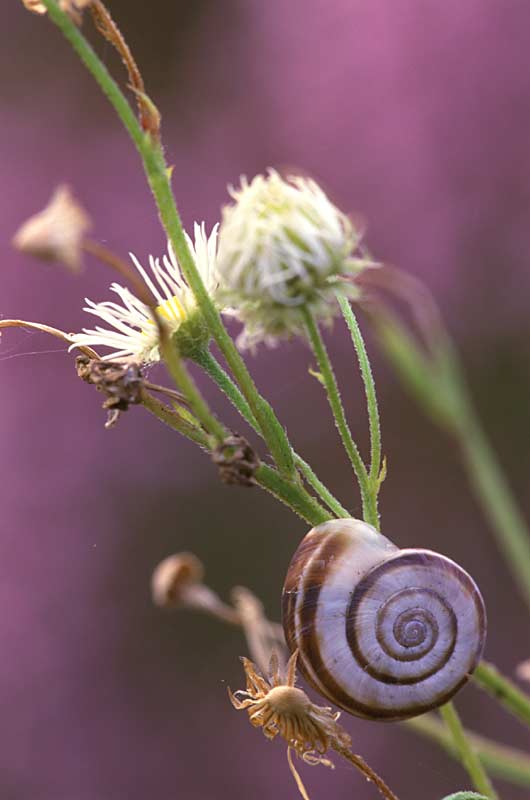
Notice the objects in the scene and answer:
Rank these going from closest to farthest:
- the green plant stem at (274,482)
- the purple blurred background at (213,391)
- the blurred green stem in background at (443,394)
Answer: the green plant stem at (274,482) → the blurred green stem in background at (443,394) → the purple blurred background at (213,391)

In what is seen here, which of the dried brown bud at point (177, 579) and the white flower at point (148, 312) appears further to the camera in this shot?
the dried brown bud at point (177, 579)

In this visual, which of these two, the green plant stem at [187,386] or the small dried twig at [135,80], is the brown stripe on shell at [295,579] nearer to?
the green plant stem at [187,386]

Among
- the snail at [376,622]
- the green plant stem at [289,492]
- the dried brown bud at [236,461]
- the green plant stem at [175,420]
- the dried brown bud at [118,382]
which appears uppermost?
the dried brown bud at [118,382]

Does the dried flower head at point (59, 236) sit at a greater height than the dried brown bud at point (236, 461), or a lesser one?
greater

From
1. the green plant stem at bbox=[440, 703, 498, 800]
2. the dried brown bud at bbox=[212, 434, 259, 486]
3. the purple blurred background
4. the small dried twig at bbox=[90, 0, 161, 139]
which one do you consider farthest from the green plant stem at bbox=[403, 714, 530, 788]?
the purple blurred background

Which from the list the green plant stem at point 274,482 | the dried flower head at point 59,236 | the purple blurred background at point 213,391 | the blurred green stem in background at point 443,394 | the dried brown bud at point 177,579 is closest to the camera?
the dried flower head at point 59,236

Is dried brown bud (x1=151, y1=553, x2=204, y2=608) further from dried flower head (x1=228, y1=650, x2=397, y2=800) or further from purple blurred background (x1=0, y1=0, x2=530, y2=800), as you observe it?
purple blurred background (x1=0, y1=0, x2=530, y2=800)

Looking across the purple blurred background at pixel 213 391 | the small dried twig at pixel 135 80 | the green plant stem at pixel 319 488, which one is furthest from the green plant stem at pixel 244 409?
the purple blurred background at pixel 213 391
